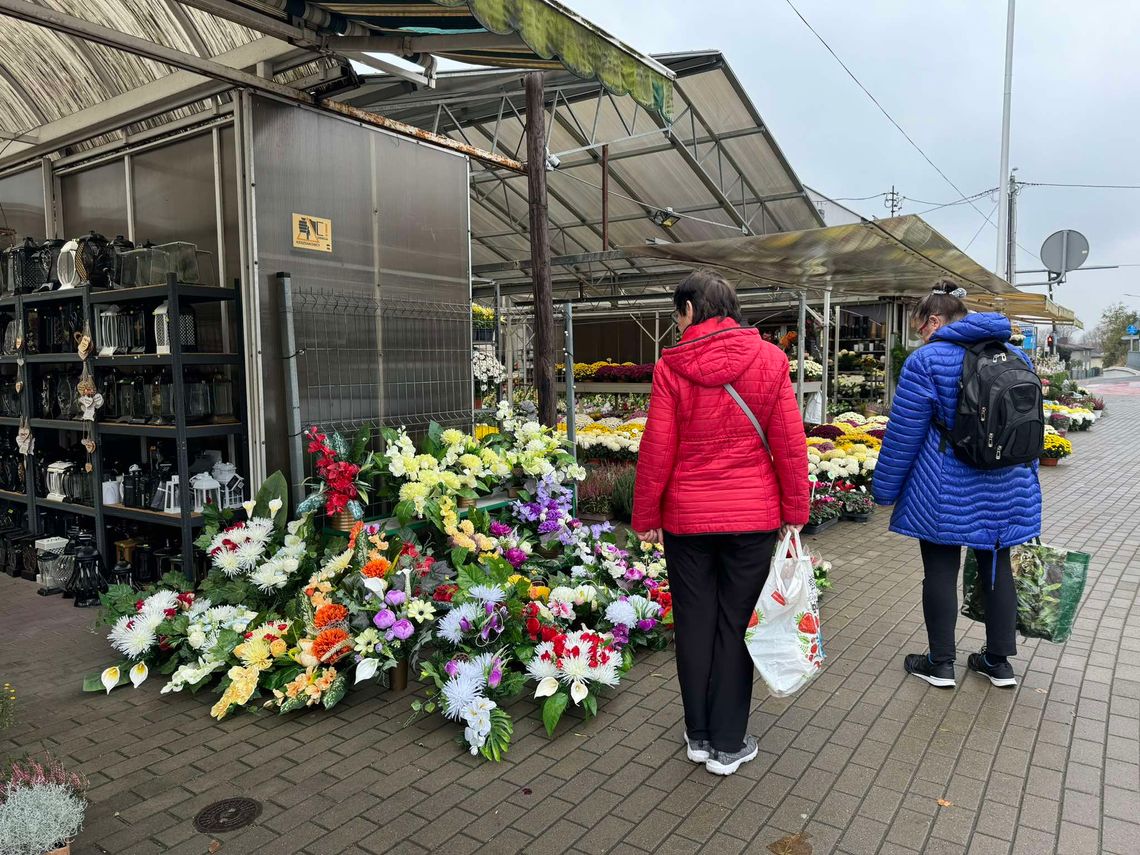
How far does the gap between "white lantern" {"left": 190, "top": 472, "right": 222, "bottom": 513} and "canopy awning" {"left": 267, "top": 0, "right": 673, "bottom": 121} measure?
2542 mm

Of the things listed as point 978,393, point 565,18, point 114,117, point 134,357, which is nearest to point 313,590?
point 134,357

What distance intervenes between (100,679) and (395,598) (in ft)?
4.98

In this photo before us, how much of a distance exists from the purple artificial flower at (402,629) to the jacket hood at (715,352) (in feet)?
5.57

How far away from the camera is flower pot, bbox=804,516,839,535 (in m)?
6.86

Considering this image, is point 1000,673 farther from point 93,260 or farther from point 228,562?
point 93,260

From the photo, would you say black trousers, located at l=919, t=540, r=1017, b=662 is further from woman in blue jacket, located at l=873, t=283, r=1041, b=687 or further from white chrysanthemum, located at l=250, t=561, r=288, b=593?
white chrysanthemum, located at l=250, t=561, r=288, b=593

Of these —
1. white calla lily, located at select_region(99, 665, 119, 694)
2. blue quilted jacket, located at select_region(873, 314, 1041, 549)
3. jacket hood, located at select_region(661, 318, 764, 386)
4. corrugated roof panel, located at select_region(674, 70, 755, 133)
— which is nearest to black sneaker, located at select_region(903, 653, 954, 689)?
blue quilted jacket, located at select_region(873, 314, 1041, 549)

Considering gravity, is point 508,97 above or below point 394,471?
above

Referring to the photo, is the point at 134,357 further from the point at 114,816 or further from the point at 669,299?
the point at 669,299

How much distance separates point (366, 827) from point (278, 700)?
3.39ft

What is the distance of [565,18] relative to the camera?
3.37 m

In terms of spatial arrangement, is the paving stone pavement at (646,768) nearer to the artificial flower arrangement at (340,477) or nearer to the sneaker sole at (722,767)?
the sneaker sole at (722,767)

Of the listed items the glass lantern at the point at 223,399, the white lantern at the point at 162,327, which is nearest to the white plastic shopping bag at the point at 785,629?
the glass lantern at the point at 223,399

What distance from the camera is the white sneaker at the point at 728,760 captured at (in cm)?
289
